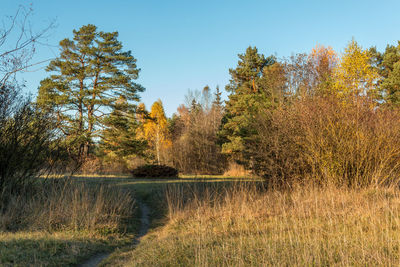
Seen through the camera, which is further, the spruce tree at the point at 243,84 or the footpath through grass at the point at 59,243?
the spruce tree at the point at 243,84

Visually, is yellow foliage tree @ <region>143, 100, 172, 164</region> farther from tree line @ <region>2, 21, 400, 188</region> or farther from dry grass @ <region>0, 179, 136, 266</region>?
dry grass @ <region>0, 179, 136, 266</region>

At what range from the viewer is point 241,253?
4.14m

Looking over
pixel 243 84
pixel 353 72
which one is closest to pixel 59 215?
pixel 353 72

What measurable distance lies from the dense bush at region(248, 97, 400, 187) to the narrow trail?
458 cm

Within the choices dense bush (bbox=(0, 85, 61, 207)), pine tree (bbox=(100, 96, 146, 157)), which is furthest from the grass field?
pine tree (bbox=(100, 96, 146, 157))

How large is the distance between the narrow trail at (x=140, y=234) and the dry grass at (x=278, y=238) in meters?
0.39

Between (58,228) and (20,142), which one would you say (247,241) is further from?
(20,142)

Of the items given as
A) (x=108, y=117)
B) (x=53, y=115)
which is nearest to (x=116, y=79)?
(x=108, y=117)

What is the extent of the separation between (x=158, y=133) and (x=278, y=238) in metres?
27.0

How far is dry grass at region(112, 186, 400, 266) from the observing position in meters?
3.81

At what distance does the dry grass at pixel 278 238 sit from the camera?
381 cm

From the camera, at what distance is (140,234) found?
7.48m

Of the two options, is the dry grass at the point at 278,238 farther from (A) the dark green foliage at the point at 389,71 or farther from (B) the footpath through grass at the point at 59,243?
(A) the dark green foliage at the point at 389,71

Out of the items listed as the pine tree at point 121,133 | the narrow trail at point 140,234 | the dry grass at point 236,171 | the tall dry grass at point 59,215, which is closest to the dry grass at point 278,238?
the narrow trail at point 140,234
